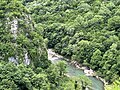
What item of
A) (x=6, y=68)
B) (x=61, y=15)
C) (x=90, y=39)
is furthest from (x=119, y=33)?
(x=6, y=68)

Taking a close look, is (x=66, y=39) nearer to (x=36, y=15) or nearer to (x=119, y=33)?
(x=119, y=33)

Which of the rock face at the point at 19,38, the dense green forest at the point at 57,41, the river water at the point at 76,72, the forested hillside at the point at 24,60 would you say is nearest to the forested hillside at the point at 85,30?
the dense green forest at the point at 57,41

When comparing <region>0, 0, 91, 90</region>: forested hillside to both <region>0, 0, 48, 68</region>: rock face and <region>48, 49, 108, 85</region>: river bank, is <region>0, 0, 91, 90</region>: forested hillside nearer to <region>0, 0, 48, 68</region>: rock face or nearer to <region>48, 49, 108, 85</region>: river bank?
<region>0, 0, 48, 68</region>: rock face

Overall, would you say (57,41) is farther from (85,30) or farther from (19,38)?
(19,38)

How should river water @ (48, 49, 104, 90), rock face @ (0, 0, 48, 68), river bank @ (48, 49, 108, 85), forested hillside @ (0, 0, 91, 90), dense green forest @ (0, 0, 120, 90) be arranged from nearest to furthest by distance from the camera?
forested hillside @ (0, 0, 91, 90) → dense green forest @ (0, 0, 120, 90) → rock face @ (0, 0, 48, 68) → river water @ (48, 49, 104, 90) → river bank @ (48, 49, 108, 85)

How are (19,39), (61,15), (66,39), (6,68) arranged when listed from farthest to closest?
(61,15) → (66,39) → (19,39) → (6,68)

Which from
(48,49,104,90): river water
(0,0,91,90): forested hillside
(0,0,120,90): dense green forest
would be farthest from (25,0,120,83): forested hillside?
(0,0,91,90): forested hillside

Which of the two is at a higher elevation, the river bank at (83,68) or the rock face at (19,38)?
the rock face at (19,38)

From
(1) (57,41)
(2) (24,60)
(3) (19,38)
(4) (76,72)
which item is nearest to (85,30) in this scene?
(1) (57,41)

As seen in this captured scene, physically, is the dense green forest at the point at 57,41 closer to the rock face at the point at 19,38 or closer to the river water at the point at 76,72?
the rock face at the point at 19,38
